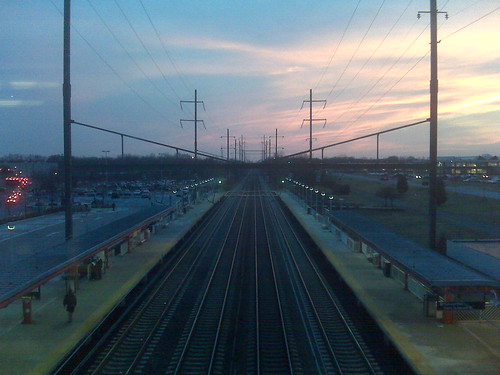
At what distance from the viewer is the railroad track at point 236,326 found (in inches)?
285

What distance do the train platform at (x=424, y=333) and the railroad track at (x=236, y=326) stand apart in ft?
1.89

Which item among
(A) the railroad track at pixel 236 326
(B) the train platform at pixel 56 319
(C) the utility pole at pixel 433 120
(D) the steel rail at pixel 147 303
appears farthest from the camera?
(C) the utility pole at pixel 433 120

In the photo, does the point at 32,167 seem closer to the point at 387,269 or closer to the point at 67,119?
the point at 67,119

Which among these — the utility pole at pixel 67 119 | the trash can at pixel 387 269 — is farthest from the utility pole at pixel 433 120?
the utility pole at pixel 67 119

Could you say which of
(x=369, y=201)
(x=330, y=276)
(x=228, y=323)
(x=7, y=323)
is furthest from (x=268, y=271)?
(x=369, y=201)

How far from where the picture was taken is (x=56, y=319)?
9078 millimetres

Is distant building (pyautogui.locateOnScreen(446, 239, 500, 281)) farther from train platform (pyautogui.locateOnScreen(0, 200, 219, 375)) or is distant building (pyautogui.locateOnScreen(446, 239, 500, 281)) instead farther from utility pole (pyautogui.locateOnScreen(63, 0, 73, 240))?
utility pole (pyautogui.locateOnScreen(63, 0, 73, 240))

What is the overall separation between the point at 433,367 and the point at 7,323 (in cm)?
700

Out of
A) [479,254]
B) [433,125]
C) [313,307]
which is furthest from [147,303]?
[479,254]

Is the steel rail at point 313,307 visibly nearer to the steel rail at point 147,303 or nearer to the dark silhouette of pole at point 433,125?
the steel rail at point 147,303

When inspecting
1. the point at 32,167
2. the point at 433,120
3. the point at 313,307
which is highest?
the point at 433,120

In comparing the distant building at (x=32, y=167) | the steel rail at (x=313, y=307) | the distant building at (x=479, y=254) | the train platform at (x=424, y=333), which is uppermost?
the distant building at (x=32, y=167)

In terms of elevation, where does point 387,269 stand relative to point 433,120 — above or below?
below

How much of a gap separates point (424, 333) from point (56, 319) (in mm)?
6341
